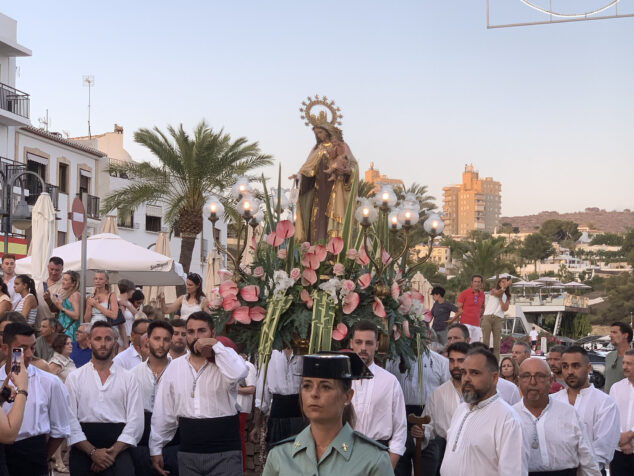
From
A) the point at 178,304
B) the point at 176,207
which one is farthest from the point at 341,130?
the point at 176,207

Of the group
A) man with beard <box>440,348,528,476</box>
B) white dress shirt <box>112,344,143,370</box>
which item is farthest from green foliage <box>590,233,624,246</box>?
man with beard <box>440,348,528,476</box>

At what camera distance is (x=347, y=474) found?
12.3 feet

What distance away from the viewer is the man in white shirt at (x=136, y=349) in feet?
31.3

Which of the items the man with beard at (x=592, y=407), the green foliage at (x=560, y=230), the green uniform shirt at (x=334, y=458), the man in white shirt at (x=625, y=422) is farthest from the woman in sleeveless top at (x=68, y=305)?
the green foliage at (x=560, y=230)

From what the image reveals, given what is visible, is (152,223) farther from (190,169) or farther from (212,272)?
(212,272)

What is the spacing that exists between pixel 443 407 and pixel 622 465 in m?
1.89

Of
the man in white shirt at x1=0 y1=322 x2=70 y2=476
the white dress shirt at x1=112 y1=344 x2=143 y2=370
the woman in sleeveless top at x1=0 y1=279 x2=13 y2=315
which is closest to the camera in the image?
the man in white shirt at x1=0 y1=322 x2=70 y2=476

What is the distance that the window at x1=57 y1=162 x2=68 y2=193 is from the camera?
42.3 metres

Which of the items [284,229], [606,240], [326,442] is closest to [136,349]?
[284,229]

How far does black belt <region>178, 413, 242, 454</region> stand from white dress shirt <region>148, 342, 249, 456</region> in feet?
0.15

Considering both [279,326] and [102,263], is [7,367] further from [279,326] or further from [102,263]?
[102,263]

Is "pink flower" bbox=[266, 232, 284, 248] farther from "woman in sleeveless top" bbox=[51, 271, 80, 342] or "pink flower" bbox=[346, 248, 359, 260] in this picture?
"woman in sleeveless top" bbox=[51, 271, 80, 342]

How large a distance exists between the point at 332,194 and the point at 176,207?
1934 centimetres

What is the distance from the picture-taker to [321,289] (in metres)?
8.48
